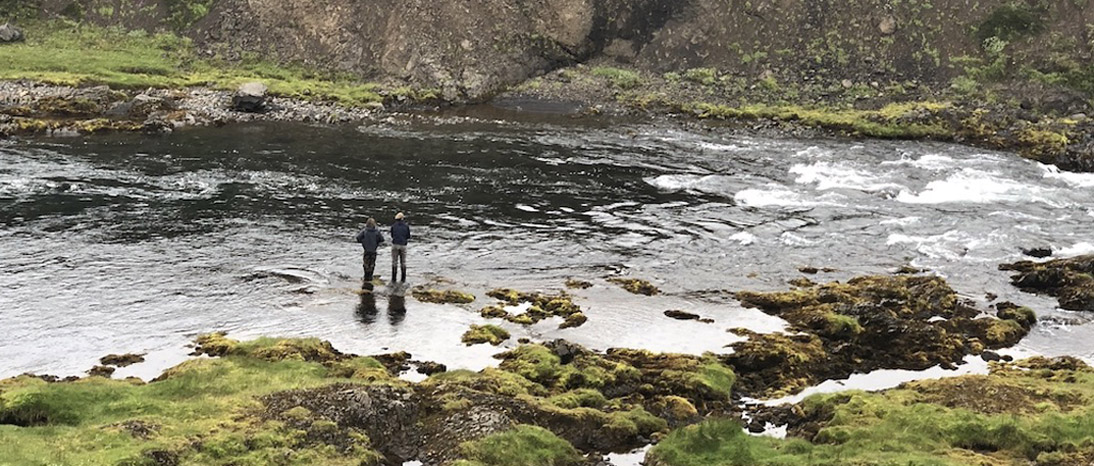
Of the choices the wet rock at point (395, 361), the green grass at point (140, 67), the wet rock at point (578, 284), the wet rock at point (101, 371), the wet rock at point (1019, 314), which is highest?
the green grass at point (140, 67)

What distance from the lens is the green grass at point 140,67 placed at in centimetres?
7625

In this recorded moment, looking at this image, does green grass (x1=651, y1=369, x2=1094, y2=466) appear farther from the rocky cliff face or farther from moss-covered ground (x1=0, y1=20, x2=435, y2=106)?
the rocky cliff face

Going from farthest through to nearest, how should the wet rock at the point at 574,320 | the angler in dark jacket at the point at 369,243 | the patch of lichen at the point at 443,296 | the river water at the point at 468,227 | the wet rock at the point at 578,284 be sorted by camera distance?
the wet rock at the point at 578,284 → the angler in dark jacket at the point at 369,243 → the patch of lichen at the point at 443,296 → the wet rock at the point at 574,320 → the river water at the point at 468,227

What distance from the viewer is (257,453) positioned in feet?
66.7

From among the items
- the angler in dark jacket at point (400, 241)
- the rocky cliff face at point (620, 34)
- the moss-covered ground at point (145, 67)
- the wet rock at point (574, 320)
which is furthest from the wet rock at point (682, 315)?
the rocky cliff face at point (620, 34)

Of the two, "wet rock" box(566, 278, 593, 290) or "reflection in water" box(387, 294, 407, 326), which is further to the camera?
"wet rock" box(566, 278, 593, 290)

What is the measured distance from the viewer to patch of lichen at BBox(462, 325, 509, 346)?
3069 cm

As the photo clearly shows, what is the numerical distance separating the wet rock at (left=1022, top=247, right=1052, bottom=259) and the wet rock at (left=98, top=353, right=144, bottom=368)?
115ft

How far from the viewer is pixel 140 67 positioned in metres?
80.6

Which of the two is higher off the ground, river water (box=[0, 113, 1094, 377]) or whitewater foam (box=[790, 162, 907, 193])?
whitewater foam (box=[790, 162, 907, 193])

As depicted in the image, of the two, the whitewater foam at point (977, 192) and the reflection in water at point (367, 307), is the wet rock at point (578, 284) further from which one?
the whitewater foam at point (977, 192)

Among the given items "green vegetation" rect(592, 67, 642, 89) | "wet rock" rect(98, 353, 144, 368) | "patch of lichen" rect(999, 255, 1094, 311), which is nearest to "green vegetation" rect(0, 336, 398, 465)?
"wet rock" rect(98, 353, 144, 368)

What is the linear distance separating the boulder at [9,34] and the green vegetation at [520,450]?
262 feet

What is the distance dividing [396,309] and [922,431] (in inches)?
699
